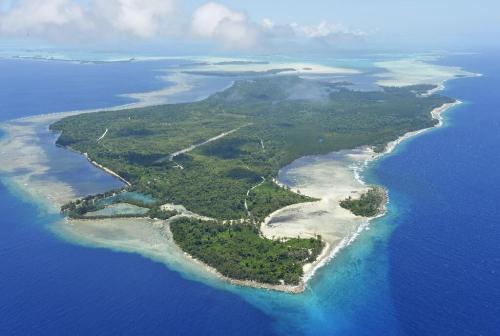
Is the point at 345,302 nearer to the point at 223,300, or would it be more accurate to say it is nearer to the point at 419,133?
the point at 223,300

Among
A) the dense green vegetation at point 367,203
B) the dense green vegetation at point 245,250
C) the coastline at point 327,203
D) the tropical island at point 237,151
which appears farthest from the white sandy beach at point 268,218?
the tropical island at point 237,151

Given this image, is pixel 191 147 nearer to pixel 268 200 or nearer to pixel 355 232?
pixel 268 200

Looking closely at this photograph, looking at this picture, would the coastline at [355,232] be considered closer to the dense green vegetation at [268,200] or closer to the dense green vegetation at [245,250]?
the dense green vegetation at [245,250]

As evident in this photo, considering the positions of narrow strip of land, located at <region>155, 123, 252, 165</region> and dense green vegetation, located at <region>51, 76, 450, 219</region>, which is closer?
dense green vegetation, located at <region>51, 76, 450, 219</region>

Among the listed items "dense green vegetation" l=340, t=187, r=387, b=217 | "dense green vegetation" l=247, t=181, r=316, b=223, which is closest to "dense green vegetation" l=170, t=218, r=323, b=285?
"dense green vegetation" l=247, t=181, r=316, b=223

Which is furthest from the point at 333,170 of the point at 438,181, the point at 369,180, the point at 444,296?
the point at 444,296

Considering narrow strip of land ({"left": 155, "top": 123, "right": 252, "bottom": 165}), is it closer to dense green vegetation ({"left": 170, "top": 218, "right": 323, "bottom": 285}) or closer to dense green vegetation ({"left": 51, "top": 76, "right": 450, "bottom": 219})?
dense green vegetation ({"left": 51, "top": 76, "right": 450, "bottom": 219})
